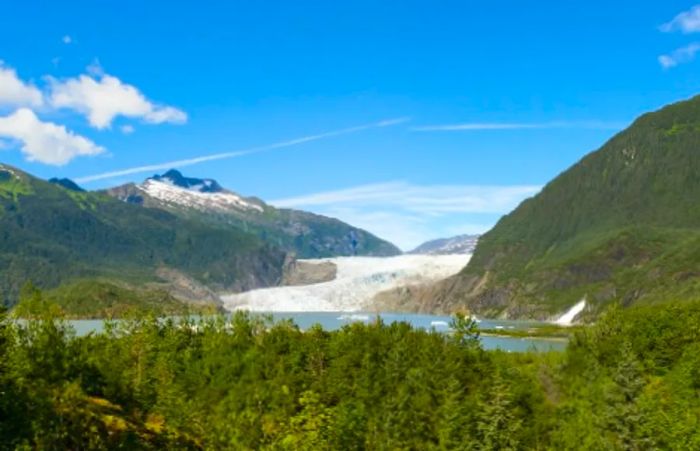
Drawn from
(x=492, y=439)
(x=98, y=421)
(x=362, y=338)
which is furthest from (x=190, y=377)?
(x=98, y=421)

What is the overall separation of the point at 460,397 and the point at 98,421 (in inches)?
2988

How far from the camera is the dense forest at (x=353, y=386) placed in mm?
61156

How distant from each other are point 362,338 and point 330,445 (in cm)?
6636

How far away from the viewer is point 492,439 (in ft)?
307

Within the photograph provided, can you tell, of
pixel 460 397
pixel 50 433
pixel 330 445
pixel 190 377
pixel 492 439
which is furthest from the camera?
pixel 190 377

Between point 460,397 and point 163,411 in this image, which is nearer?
point 163,411

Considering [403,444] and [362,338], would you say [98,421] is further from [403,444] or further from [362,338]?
[362,338]

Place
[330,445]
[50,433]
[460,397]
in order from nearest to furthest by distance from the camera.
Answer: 1. [50,433]
2. [330,445]
3. [460,397]

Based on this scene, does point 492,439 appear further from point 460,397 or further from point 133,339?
point 133,339

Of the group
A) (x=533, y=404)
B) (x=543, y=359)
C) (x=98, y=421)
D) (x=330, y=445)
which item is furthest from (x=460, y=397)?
(x=98, y=421)

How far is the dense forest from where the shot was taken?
6116 cm

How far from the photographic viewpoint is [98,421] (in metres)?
47.8

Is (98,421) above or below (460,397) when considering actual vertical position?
above

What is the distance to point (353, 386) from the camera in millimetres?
119500
